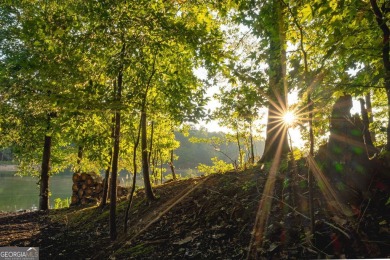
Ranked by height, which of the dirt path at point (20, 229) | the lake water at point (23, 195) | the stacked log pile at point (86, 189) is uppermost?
the stacked log pile at point (86, 189)

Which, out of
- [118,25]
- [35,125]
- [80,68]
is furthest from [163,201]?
[35,125]

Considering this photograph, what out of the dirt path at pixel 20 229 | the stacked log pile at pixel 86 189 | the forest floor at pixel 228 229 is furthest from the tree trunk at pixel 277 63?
the stacked log pile at pixel 86 189

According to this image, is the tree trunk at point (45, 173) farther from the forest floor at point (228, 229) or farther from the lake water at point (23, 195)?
the forest floor at point (228, 229)

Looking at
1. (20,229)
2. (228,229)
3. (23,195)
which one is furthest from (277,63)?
(23,195)

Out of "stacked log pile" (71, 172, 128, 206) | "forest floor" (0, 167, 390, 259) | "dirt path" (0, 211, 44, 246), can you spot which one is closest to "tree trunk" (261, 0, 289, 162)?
"forest floor" (0, 167, 390, 259)

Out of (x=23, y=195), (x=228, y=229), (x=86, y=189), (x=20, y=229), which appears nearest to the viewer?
(x=228, y=229)

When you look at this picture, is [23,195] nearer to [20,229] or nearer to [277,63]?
[20,229]

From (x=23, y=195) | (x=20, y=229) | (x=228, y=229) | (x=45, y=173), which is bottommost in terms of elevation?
(x=23, y=195)

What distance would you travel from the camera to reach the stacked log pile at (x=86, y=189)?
20.3 meters

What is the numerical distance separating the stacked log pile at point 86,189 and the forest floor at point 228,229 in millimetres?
8758

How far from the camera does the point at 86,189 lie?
2045cm

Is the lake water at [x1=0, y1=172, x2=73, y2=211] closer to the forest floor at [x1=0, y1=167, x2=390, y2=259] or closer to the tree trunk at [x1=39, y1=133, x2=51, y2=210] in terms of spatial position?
the tree trunk at [x1=39, y1=133, x2=51, y2=210]

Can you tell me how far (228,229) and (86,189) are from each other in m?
16.7

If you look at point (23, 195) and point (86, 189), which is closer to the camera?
point (86, 189)
